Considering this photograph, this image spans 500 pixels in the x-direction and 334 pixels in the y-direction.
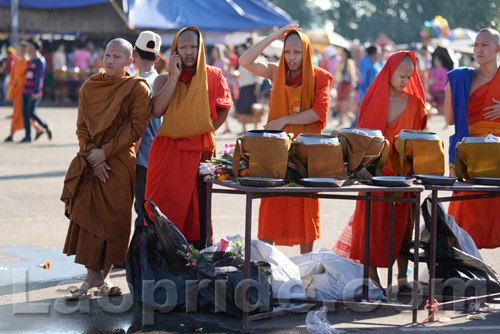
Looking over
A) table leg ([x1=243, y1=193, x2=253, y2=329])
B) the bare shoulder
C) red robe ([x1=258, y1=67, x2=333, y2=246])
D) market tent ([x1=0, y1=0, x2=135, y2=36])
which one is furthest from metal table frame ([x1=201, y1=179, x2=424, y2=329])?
market tent ([x1=0, y1=0, x2=135, y2=36])

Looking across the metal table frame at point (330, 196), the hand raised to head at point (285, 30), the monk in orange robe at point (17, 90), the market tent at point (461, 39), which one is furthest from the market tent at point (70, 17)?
the metal table frame at point (330, 196)

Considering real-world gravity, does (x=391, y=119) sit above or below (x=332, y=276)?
above

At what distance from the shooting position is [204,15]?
89.2 feet

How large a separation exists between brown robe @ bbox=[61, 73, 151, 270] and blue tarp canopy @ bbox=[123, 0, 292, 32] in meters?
20.5

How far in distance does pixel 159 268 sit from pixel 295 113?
5.35ft

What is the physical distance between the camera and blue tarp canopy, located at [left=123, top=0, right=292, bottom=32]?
25828 mm

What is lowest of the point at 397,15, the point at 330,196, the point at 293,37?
the point at 330,196

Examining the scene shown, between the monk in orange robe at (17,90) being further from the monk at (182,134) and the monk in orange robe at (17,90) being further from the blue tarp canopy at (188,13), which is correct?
the blue tarp canopy at (188,13)

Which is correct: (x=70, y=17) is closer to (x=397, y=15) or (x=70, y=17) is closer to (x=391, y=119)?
(x=391, y=119)

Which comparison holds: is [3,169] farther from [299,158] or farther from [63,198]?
[299,158]

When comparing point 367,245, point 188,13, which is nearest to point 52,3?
point 188,13

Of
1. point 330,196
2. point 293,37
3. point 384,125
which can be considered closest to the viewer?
point 330,196

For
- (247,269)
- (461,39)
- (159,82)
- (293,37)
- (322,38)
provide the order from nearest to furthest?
(247,269) → (159,82) → (293,37) → (322,38) → (461,39)

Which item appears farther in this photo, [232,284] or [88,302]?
[88,302]
